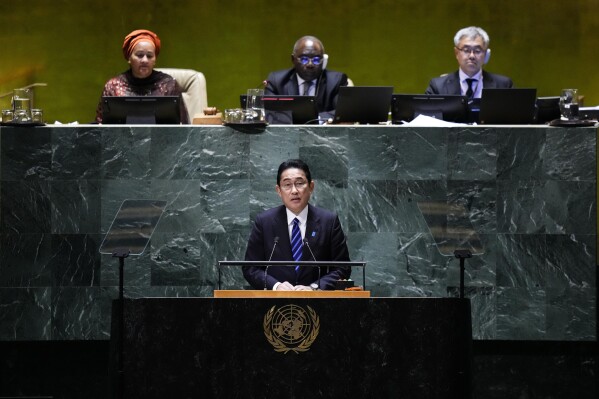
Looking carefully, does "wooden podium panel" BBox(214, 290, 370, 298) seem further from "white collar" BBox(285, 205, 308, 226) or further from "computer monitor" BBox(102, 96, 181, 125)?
"computer monitor" BBox(102, 96, 181, 125)

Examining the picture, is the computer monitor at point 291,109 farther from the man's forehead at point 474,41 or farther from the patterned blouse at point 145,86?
the man's forehead at point 474,41

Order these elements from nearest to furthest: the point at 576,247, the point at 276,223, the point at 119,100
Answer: the point at 276,223 < the point at 576,247 < the point at 119,100

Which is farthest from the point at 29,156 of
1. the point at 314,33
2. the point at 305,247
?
the point at 314,33

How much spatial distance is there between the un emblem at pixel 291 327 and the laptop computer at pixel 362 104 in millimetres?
2249

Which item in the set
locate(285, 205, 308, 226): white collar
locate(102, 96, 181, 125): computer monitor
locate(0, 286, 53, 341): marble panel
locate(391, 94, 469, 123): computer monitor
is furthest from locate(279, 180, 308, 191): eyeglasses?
locate(0, 286, 53, 341): marble panel

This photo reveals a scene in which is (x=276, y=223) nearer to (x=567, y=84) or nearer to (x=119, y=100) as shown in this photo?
(x=119, y=100)

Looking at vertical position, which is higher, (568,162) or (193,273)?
(568,162)

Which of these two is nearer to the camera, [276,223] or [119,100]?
[276,223]

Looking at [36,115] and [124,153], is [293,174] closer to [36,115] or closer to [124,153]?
[124,153]

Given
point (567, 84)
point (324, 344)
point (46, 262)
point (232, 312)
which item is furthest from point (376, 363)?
point (567, 84)

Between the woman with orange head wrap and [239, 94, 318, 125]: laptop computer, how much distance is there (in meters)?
0.93

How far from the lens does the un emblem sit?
428cm

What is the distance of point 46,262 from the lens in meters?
5.92

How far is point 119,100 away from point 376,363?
271 centimetres
